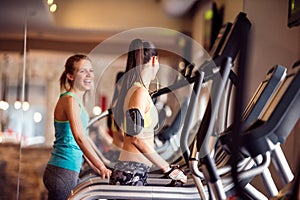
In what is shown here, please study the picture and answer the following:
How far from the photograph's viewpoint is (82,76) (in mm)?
3699

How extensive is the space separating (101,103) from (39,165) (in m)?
1.98

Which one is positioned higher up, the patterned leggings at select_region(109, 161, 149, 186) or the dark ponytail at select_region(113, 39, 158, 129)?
the dark ponytail at select_region(113, 39, 158, 129)

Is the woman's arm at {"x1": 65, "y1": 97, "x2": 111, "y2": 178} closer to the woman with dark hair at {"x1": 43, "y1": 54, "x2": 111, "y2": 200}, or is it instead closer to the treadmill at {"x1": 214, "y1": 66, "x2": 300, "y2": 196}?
the woman with dark hair at {"x1": 43, "y1": 54, "x2": 111, "y2": 200}

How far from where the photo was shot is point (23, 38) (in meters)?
5.32

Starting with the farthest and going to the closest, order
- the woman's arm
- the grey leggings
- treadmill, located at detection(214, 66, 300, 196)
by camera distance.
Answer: the grey leggings
the woman's arm
treadmill, located at detection(214, 66, 300, 196)

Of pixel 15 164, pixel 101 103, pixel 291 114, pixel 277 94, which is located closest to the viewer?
pixel 291 114

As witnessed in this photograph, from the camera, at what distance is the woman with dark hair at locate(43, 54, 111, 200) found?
3.48 metres

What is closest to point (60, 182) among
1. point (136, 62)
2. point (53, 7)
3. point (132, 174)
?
point (132, 174)

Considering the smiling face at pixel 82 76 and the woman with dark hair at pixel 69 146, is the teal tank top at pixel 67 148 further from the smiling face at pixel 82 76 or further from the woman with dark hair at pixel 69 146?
the smiling face at pixel 82 76

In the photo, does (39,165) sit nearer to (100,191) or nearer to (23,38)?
(23,38)

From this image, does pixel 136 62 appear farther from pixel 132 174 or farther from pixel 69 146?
pixel 69 146

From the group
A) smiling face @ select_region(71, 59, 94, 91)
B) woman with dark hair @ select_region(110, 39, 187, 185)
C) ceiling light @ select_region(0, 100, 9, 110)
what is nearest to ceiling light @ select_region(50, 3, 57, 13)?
ceiling light @ select_region(0, 100, 9, 110)

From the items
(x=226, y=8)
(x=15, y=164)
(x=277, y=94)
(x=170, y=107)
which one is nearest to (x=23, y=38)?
(x=15, y=164)

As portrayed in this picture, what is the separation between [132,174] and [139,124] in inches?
11.0
